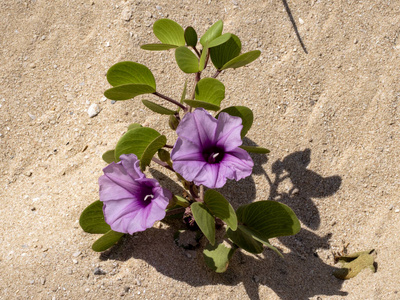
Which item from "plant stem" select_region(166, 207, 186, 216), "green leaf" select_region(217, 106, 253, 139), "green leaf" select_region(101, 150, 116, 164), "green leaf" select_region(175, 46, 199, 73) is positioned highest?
"green leaf" select_region(175, 46, 199, 73)

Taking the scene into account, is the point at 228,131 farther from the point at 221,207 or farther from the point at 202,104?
the point at 221,207

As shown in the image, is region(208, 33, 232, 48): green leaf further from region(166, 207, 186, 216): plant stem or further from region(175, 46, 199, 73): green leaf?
A: region(166, 207, 186, 216): plant stem

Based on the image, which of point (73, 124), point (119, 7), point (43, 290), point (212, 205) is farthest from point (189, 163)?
point (119, 7)

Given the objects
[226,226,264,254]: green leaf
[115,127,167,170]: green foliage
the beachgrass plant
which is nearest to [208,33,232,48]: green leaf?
the beachgrass plant

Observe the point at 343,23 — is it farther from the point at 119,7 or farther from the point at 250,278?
the point at 250,278

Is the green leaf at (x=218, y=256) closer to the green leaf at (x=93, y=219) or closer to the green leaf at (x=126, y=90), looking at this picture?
the green leaf at (x=93, y=219)

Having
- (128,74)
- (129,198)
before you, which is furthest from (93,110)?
(129,198)

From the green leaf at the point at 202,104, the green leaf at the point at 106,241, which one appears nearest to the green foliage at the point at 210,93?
the green leaf at the point at 202,104
